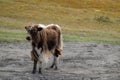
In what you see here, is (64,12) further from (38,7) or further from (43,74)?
(43,74)

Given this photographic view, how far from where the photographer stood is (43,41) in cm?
1742

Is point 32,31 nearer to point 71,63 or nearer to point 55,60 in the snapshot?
point 55,60

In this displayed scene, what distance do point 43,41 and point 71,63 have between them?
319 centimetres

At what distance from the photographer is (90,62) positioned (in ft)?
68.1

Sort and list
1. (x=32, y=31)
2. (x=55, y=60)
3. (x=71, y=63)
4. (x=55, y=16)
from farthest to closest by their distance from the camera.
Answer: (x=55, y=16) → (x=71, y=63) → (x=55, y=60) → (x=32, y=31)

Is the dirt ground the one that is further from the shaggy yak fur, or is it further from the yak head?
the yak head

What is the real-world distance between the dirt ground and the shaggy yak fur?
617 millimetres

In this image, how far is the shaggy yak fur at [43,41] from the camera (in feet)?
55.7

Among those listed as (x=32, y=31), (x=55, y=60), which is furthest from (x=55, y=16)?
(x=32, y=31)

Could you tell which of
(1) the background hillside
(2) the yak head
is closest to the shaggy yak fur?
(2) the yak head

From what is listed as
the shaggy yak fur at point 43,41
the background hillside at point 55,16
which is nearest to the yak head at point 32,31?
the shaggy yak fur at point 43,41

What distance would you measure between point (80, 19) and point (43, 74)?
133ft

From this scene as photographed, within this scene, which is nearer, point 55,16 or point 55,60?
point 55,60

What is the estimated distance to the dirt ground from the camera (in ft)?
56.5
